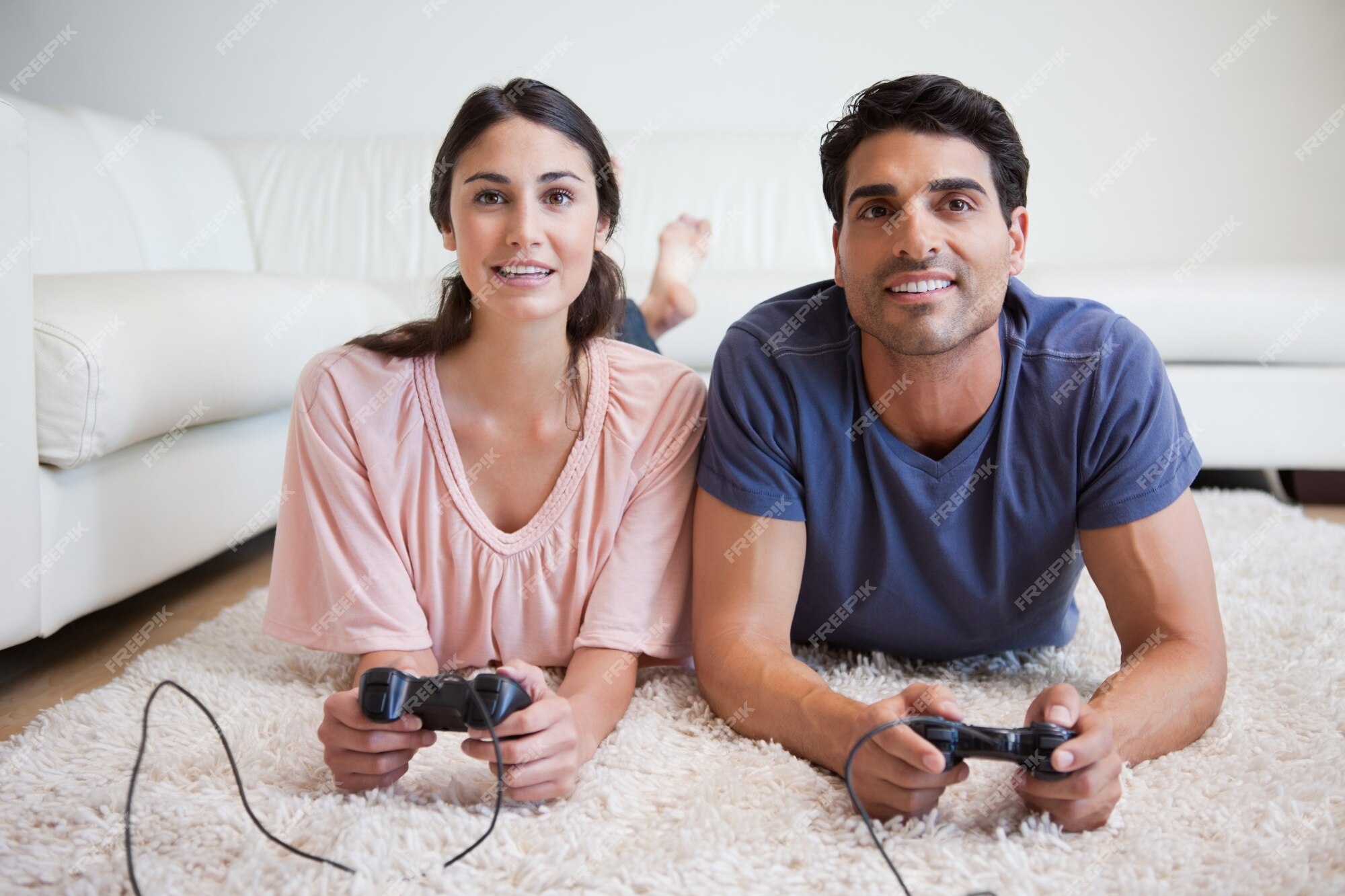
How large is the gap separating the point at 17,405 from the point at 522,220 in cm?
58

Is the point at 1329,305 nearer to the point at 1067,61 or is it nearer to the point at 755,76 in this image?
the point at 1067,61

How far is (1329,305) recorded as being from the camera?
207cm

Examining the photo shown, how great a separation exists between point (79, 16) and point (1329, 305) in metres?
3.32

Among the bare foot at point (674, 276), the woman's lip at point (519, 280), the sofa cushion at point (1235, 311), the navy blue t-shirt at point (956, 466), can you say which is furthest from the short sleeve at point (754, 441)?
the sofa cushion at point (1235, 311)

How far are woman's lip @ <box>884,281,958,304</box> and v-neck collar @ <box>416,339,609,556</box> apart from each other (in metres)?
0.36

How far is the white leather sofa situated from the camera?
1.21 meters

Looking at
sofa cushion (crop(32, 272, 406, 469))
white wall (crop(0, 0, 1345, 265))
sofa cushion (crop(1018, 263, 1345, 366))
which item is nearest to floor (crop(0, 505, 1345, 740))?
sofa cushion (crop(32, 272, 406, 469))

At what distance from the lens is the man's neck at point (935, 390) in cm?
110

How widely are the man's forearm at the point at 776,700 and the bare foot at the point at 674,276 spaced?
104cm

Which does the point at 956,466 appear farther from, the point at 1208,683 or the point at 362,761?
the point at 362,761

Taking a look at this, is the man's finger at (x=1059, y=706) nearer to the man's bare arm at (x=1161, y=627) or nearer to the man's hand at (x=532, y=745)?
the man's bare arm at (x=1161, y=627)

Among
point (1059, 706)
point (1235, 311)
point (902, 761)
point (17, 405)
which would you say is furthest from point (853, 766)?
point (1235, 311)

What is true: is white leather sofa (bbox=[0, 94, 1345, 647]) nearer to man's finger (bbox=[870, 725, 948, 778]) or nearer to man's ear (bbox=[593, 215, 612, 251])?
man's ear (bbox=[593, 215, 612, 251])

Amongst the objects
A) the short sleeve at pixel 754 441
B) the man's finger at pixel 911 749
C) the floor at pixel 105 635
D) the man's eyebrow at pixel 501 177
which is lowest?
the floor at pixel 105 635
